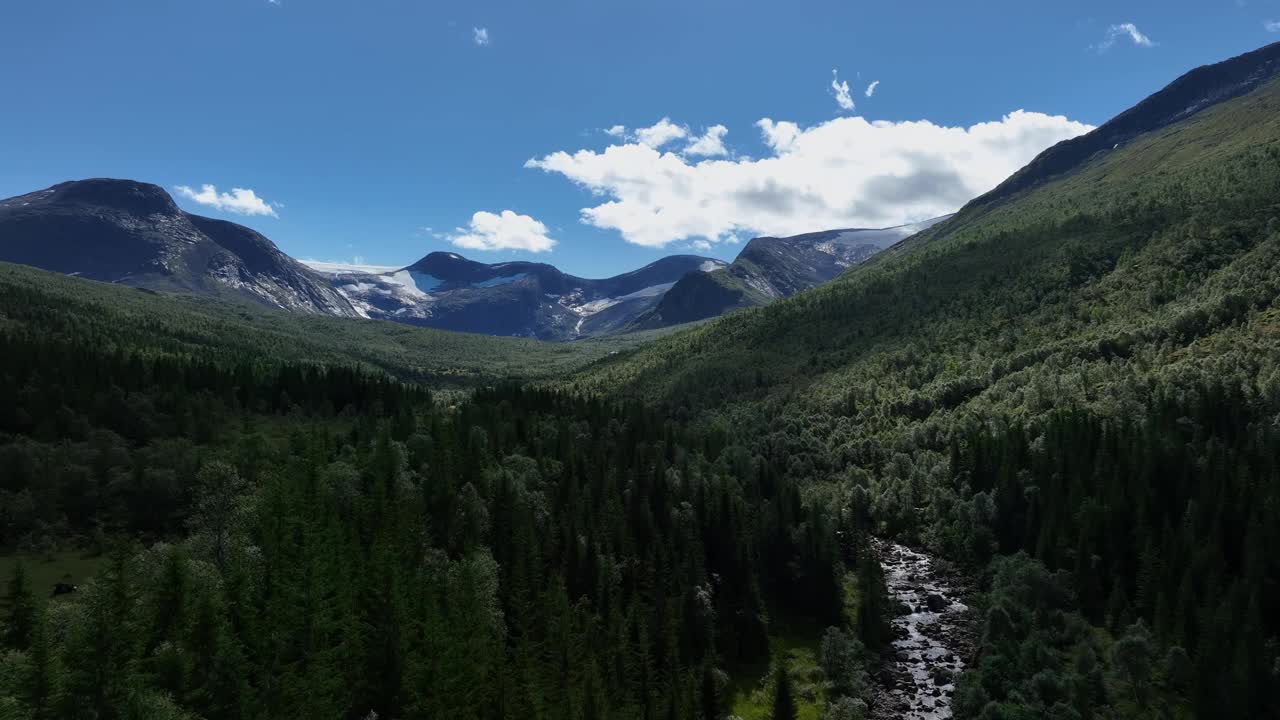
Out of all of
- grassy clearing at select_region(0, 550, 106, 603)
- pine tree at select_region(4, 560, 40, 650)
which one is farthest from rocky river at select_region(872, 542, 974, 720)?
grassy clearing at select_region(0, 550, 106, 603)

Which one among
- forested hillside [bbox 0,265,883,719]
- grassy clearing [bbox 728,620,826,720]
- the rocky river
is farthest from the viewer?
grassy clearing [bbox 728,620,826,720]

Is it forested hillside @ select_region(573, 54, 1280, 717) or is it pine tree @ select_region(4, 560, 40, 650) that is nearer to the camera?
pine tree @ select_region(4, 560, 40, 650)

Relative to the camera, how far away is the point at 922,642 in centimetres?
10962

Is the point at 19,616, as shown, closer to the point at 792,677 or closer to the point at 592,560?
the point at 592,560

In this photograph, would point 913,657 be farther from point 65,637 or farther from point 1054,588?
point 65,637

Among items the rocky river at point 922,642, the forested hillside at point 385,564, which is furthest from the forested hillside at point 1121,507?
the forested hillside at point 385,564

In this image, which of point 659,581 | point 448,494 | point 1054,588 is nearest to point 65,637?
point 448,494

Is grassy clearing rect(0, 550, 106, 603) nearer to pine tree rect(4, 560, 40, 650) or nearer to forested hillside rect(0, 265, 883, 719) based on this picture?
forested hillside rect(0, 265, 883, 719)

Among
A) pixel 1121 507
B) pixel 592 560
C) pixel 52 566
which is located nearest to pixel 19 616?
pixel 52 566

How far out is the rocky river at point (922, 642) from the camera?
92625mm

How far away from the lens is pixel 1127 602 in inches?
4026

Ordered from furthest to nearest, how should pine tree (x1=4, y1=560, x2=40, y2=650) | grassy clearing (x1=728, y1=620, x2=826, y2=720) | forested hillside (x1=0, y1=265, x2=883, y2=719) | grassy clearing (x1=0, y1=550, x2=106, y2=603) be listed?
grassy clearing (x1=728, y1=620, x2=826, y2=720)
grassy clearing (x1=0, y1=550, x2=106, y2=603)
forested hillside (x1=0, y1=265, x2=883, y2=719)
pine tree (x1=4, y1=560, x2=40, y2=650)

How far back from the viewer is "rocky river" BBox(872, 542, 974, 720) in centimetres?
9262

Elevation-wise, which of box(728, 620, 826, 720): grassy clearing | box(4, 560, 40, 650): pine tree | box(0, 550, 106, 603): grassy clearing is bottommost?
box(728, 620, 826, 720): grassy clearing
